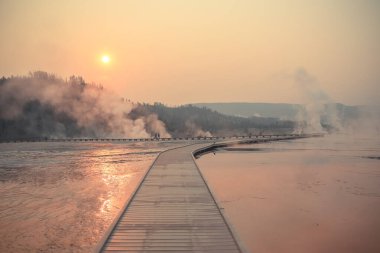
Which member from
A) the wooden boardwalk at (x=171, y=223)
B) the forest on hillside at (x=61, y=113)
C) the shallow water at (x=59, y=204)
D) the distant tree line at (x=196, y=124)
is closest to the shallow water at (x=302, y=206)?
the wooden boardwalk at (x=171, y=223)

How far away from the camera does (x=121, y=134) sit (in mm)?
73875

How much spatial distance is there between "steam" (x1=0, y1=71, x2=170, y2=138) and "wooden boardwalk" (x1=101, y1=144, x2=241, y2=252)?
59.8 metres

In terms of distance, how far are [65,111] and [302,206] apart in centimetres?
7730

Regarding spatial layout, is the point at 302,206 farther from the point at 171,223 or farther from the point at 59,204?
the point at 59,204

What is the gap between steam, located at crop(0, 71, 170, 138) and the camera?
251 ft

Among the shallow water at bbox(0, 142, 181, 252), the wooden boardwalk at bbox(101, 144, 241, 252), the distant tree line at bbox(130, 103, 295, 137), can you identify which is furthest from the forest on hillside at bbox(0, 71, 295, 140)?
the wooden boardwalk at bbox(101, 144, 241, 252)

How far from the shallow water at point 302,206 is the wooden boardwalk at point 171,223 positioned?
1.61 ft

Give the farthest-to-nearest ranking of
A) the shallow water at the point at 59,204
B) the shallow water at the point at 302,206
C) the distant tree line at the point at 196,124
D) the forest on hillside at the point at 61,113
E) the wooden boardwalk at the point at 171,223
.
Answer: the distant tree line at the point at 196,124 → the forest on hillside at the point at 61,113 → the shallow water at the point at 302,206 → the shallow water at the point at 59,204 → the wooden boardwalk at the point at 171,223

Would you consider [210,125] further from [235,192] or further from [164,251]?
[164,251]

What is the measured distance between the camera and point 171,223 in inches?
354

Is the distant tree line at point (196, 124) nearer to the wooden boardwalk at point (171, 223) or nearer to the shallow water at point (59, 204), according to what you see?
the shallow water at point (59, 204)

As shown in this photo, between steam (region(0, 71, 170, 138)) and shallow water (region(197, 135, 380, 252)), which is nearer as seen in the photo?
shallow water (region(197, 135, 380, 252))

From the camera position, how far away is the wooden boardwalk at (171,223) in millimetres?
7574

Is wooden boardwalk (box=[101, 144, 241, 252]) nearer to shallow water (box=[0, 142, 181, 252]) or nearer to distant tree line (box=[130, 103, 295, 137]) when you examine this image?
shallow water (box=[0, 142, 181, 252])
